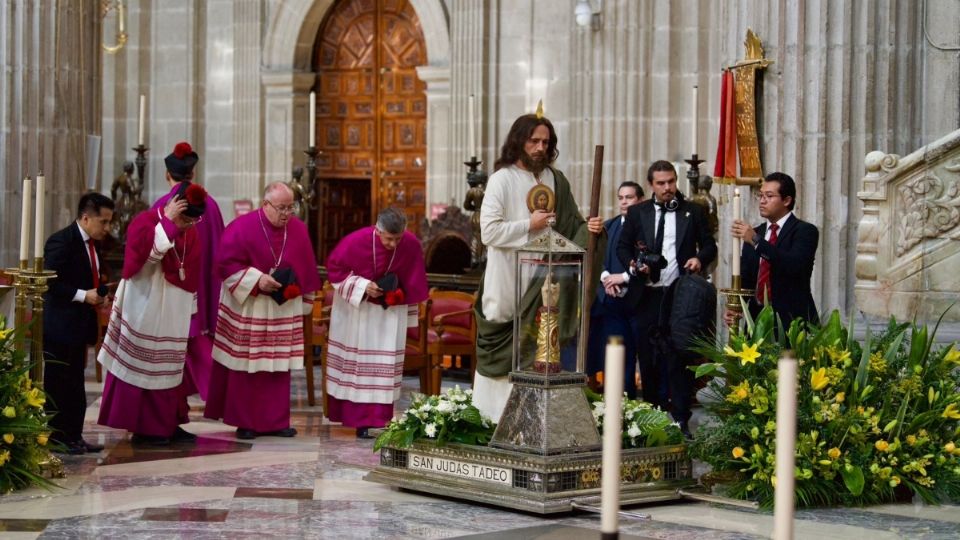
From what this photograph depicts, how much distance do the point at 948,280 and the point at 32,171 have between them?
271 inches

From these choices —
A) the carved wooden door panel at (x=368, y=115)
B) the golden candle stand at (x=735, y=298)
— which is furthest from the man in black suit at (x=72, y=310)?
the carved wooden door panel at (x=368, y=115)

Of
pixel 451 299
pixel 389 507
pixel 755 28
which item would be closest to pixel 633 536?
pixel 389 507

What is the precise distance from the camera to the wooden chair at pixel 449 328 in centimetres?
1106

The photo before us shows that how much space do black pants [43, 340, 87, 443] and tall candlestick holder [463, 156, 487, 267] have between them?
5402 millimetres

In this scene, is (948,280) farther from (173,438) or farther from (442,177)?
(442,177)

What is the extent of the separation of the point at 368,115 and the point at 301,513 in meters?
11.8

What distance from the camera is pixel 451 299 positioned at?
1204 centimetres

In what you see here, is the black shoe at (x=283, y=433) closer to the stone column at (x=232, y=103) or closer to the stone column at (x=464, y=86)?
the stone column at (x=464, y=86)

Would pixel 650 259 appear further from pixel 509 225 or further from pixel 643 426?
pixel 643 426

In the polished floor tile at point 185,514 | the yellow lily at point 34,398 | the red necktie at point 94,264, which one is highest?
the red necktie at point 94,264

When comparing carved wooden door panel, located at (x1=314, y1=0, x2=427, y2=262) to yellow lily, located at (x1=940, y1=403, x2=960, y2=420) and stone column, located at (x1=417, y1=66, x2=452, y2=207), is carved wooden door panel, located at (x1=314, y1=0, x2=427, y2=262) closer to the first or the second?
stone column, located at (x1=417, y1=66, x2=452, y2=207)

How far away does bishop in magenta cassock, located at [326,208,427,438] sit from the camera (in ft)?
31.5

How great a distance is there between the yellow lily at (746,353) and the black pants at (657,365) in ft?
5.75

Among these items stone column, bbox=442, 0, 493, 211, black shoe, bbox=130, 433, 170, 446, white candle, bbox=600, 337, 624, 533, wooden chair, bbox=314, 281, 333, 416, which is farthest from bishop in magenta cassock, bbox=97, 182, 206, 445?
stone column, bbox=442, 0, 493, 211
